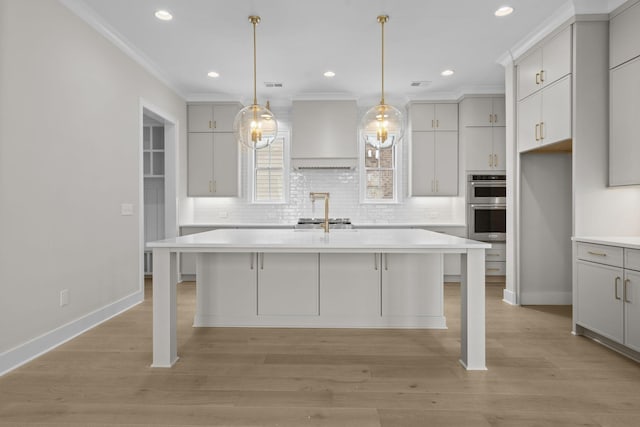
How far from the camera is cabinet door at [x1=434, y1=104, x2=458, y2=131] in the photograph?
227 inches

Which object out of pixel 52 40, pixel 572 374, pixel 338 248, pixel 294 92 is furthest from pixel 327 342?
pixel 294 92

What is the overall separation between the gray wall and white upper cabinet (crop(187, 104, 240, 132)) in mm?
1657

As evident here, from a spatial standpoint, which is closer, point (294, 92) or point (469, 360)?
point (469, 360)

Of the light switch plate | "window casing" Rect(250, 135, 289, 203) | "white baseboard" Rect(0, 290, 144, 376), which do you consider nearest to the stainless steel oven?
"window casing" Rect(250, 135, 289, 203)

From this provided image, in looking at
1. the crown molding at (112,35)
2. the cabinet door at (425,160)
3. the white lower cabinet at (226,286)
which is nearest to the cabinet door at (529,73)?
the cabinet door at (425,160)

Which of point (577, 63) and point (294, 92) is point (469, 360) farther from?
point (294, 92)

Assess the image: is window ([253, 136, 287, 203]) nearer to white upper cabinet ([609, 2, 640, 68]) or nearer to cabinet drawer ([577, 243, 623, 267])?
cabinet drawer ([577, 243, 623, 267])

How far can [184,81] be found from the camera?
204 inches

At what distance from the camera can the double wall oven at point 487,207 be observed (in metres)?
5.42

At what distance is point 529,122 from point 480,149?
1.58m

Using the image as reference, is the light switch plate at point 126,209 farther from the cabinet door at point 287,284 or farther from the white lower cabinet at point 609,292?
the white lower cabinet at point 609,292

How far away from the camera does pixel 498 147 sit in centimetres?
554

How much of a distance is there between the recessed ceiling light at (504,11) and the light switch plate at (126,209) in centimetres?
425

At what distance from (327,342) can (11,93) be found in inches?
→ 116
